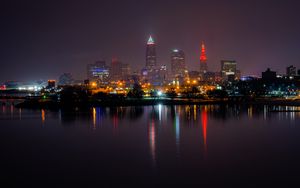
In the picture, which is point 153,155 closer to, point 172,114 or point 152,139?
point 152,139

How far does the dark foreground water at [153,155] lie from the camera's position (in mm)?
11492

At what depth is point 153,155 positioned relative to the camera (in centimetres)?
1506

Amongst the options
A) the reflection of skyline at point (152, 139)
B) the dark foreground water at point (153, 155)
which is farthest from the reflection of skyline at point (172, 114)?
the dark foreground water at point (153, 155)

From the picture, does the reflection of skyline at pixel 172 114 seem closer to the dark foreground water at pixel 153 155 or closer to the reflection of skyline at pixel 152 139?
the reflection of skyline at pixel 152 139

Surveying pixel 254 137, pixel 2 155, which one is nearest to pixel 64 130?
pixel 2 155

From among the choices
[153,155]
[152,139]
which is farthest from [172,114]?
[153,155]

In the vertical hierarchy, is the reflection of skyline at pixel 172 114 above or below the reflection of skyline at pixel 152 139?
above

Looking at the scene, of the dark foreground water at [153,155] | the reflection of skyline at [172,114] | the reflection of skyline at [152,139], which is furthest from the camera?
the reflection of skyline at [172,114]

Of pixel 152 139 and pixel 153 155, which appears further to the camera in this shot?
pixel 152 139

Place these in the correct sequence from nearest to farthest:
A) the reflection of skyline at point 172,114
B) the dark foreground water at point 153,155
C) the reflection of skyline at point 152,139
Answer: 1. the dark foreground water at point 153,155
2. the reflection of skyline at point 152,139
3. the reflection of skyline at point 172,114

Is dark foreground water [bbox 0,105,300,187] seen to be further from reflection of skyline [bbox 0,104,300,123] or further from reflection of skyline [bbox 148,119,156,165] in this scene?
reflection of skyline [bbox 0,104,300,123]

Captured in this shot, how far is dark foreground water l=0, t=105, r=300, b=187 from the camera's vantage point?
452 inches

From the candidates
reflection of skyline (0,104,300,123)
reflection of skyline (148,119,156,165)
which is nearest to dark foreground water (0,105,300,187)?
reflection of skyline (148,119,156,165)

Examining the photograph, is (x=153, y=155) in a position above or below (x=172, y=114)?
below
